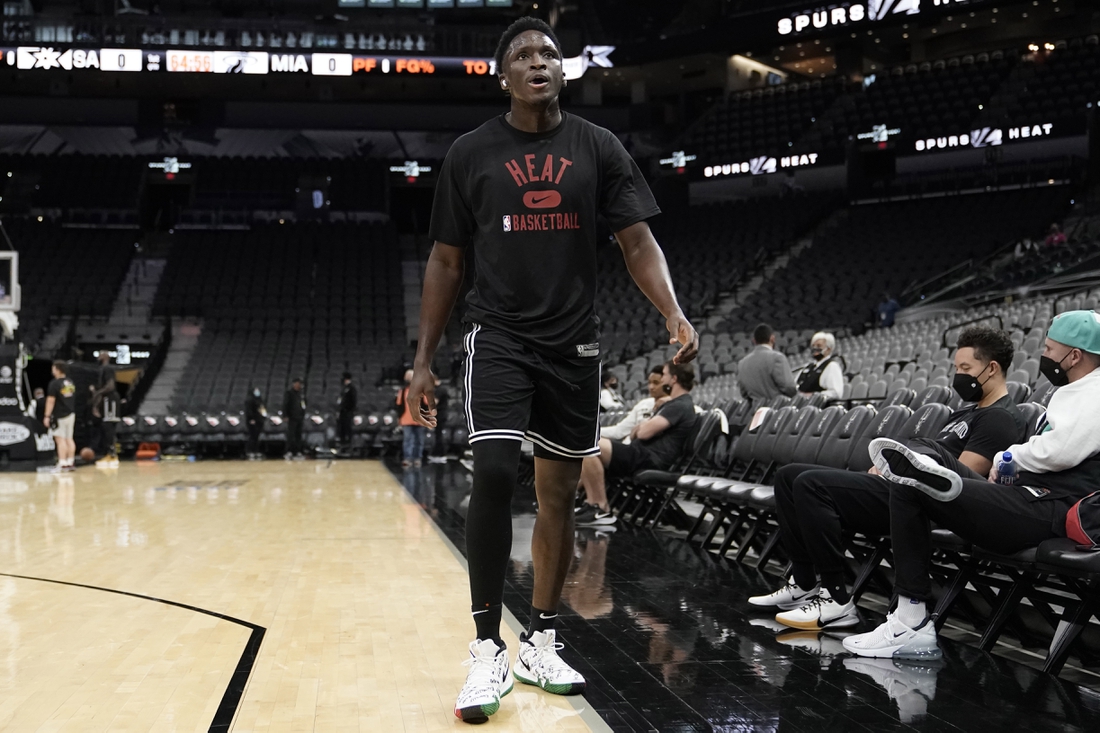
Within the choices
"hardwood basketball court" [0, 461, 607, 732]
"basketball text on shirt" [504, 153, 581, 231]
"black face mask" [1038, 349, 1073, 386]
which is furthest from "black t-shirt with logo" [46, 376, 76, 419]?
"black face mask" [1038, 349, 1073, 386]

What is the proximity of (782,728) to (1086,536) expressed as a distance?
106cm

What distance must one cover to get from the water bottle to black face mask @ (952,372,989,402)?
0.97ft

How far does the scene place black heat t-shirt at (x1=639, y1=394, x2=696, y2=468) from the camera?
658 cm

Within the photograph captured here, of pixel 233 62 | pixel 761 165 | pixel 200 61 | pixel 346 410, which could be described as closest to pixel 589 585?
pixel 346 410

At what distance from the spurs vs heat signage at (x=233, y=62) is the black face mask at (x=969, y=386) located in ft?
61.4

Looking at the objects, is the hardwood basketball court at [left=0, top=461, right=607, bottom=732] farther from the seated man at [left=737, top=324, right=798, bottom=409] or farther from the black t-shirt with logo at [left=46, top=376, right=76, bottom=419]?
the black t-shirt with logo at [left=46, top=376, right=76, bottom=419]

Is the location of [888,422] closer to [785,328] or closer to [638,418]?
[638,418]

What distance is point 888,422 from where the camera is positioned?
439 centimetres

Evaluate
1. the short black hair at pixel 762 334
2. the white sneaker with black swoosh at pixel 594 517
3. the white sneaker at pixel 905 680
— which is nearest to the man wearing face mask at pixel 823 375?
the short black hair at pixel 762 334

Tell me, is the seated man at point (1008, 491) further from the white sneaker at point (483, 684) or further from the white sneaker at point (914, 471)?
the white sneaker at point (483, 684)

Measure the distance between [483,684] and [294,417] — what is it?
1415cm

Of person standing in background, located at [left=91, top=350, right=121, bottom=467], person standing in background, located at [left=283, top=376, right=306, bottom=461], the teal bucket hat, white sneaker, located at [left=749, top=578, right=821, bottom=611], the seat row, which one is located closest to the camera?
the seat row

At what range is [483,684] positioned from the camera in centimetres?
246

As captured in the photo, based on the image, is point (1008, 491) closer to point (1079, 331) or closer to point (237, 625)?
point (1079, 331)
